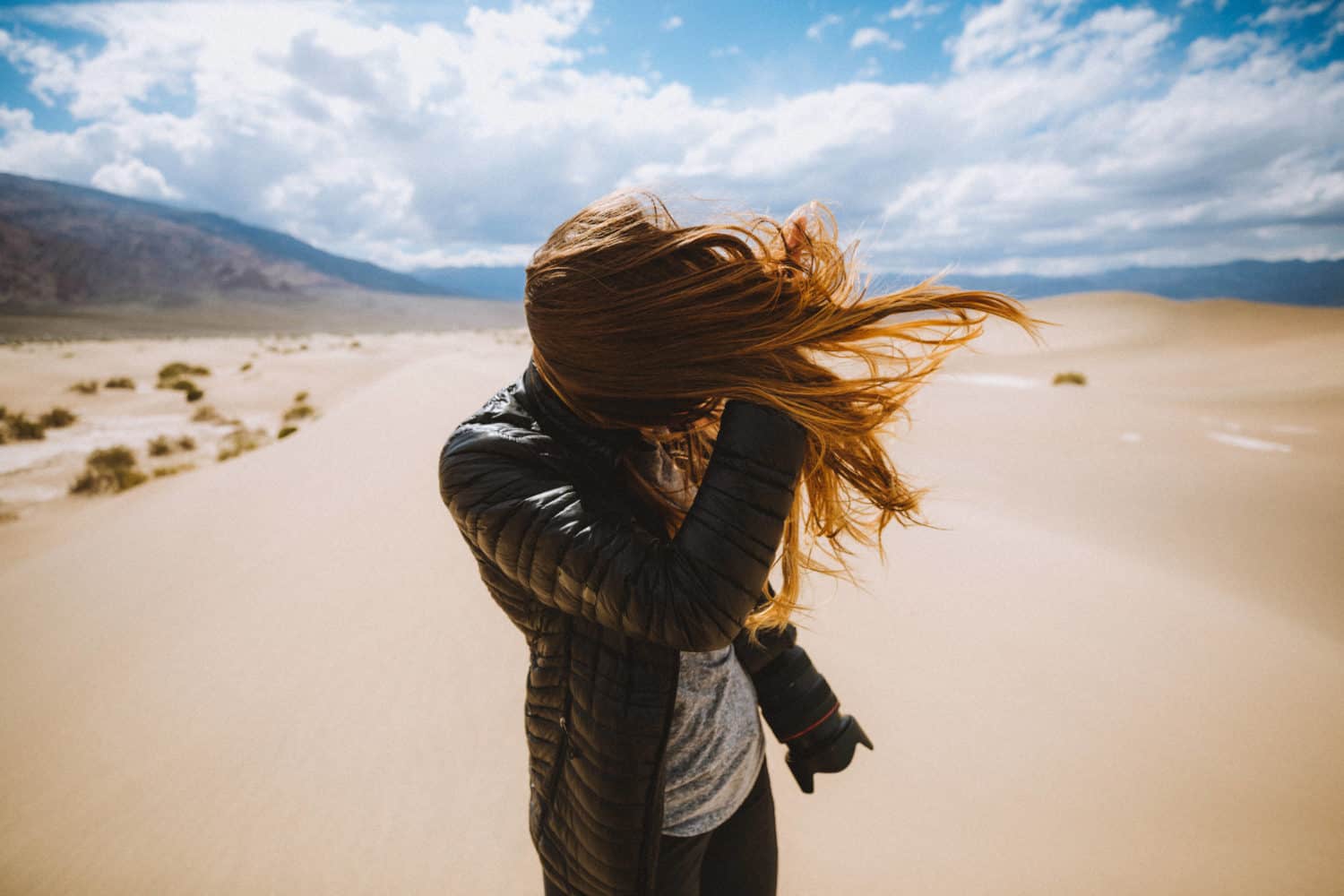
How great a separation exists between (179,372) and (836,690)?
62.5 feet

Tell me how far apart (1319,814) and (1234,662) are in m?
0.81

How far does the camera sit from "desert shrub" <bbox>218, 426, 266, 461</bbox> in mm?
7848

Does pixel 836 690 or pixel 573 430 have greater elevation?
pixel 573 430

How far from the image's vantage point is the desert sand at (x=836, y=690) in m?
1.87

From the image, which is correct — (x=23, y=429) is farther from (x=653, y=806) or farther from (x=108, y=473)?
(x=653, y=806)

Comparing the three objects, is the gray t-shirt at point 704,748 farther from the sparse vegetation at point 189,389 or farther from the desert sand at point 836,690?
the sparse vegetation at point 189,389

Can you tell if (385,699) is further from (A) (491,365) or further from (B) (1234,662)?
(A) (491,365)

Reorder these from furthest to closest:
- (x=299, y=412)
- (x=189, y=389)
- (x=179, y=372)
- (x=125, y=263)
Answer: (x=125, y=263)
(x=179, y=372)
(x=189, y=389)
(x=299, y=412)

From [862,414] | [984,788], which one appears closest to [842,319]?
[862,414]

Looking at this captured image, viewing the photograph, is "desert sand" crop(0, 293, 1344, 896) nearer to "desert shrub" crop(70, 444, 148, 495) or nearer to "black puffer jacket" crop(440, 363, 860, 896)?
"black puffer jacket" crop(440, 363, 860, 896)

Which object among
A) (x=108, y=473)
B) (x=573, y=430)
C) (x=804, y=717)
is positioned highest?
(x=573, y=430)

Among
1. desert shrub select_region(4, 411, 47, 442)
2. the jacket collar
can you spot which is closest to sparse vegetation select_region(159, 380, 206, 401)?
desert shrub select_region(4, 411, 47, 442)

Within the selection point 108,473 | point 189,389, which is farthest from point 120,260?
point 108,473

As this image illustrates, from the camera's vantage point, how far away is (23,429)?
8.41 metres
